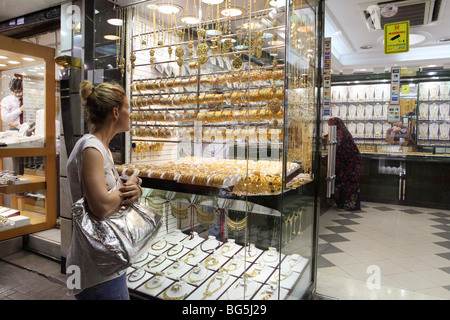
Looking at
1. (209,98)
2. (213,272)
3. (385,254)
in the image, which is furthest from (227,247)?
(385,254)

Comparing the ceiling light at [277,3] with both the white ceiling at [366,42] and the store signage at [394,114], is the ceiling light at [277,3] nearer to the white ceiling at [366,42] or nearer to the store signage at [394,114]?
the white ceiling at [366,42]

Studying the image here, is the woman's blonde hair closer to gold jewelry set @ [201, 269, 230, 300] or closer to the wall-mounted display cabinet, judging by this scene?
gold jewelry set @ [201, 269, 230, 300]

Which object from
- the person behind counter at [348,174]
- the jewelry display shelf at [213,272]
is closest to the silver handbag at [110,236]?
the jewelry display shelf at [213,272]

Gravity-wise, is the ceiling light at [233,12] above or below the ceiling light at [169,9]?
below

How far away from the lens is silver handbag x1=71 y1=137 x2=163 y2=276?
113 centimetres

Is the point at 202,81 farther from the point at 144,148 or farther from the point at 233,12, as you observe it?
the point at 144,148

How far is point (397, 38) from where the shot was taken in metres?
2.84

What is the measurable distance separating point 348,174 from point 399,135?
2020 millimetres

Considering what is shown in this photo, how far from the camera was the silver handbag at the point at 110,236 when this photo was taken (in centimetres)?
113

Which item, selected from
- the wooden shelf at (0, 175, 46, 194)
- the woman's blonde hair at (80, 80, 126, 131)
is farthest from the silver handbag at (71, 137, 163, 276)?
the wooden shelf at (0, 175, 46, 194)

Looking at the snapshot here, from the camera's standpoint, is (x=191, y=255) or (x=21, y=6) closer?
(x=191, y=255)

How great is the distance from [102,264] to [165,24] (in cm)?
312

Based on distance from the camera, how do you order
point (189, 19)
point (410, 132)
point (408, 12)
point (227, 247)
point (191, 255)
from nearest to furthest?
point (227, 247), point (191, 255), point (189, 19), point (408, 12), point (410, 132)
